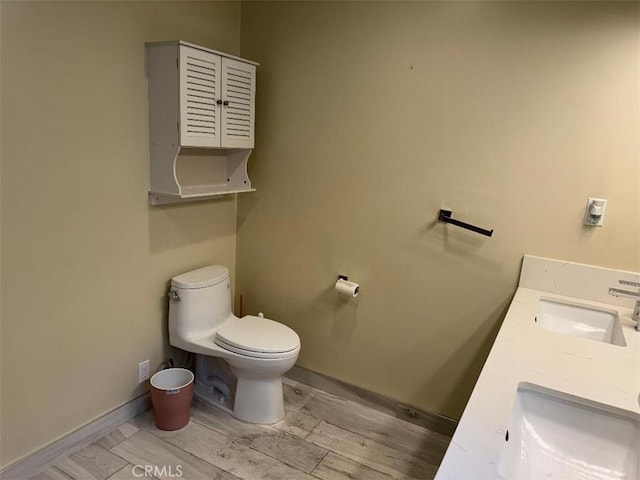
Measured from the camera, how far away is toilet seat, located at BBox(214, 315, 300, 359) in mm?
2223

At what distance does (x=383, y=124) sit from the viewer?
232 centimetres

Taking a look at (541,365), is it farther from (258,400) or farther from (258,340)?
(258,400)

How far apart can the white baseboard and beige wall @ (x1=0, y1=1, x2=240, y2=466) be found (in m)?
0.03

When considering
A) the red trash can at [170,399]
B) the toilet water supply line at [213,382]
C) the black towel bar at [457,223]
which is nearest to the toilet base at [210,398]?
the toilet water supply line at [213,382]

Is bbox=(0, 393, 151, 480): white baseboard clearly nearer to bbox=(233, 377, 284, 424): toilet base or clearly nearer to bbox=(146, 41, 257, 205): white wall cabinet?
bbox=(233, 377, 284, 424): toilet base

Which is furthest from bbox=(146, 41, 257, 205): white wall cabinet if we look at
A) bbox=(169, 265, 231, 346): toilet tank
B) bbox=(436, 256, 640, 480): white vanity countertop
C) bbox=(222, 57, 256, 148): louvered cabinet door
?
bbox=(436, 256, 640, 480): white vanity countertop

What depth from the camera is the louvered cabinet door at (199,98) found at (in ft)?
6.72

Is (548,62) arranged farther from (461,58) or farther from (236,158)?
(236,158)

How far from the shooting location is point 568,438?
124cm

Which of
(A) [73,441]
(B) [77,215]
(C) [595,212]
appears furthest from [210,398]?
(C) [595,212]

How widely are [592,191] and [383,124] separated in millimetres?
982
